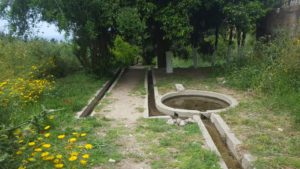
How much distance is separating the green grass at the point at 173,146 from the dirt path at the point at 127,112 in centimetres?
18

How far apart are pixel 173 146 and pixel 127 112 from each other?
260 cm

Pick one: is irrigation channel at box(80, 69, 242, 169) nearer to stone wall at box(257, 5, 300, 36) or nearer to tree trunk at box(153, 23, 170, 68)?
tree trunk at box(153, 23, 170, 68)

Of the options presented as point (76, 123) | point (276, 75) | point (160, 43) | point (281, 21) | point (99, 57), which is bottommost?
point (76, 123)

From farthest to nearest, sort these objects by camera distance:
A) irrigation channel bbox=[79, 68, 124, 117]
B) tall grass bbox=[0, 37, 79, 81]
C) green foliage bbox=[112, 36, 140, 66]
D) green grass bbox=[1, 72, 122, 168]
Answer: green foliage bbox=[112, 36, 140, 66] < tall grass bbox=[0, 37, 79, 81] < irrigation channel bbox=[79, 68, 124, 117] < green grass bbox=[1, 72, 122, 168]

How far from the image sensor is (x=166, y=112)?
8078 millimetres

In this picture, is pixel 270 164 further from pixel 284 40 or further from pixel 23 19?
pixel 23 19

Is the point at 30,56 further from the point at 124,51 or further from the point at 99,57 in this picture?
the point at 124,51

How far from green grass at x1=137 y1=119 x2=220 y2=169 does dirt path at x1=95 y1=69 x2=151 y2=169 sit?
182 millimetres

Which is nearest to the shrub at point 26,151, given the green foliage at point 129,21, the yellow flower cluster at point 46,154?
the yellow flower cluster at point 46,154

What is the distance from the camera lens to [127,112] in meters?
7.93

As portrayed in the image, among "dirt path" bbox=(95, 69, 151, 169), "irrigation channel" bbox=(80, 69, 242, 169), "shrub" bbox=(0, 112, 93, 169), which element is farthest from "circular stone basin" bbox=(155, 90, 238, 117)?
"shrub" bbox=(0, 112, 93, 169)

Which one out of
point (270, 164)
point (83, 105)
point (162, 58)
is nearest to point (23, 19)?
point (83, 105)

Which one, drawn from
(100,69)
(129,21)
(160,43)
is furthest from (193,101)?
(160,43)

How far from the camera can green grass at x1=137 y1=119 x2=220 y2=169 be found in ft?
15.8
